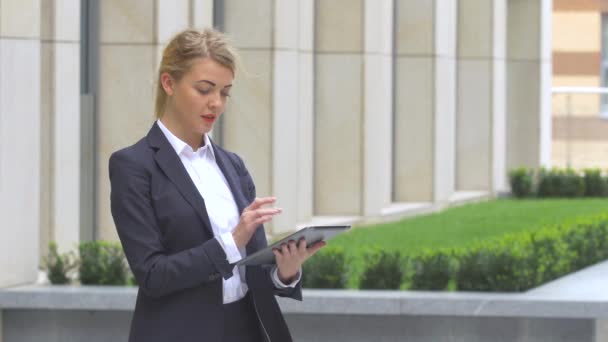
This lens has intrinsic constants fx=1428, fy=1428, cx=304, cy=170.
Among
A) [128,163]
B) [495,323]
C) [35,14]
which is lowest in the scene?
[495,323]

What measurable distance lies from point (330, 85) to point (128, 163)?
12.5 m

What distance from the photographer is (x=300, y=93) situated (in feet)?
51.8

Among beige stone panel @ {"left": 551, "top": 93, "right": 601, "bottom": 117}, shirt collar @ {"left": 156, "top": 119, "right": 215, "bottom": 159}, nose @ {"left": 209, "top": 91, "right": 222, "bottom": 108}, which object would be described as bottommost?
shirt collar @ {"left": 156, "top": 119, "right": 215, "bottom": 159}

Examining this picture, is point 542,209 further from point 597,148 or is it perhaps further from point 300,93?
point 597,148

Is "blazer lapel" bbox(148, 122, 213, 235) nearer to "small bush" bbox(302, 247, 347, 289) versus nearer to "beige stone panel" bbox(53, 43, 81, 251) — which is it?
"small bush" bbox(302, 247, 347, 289)

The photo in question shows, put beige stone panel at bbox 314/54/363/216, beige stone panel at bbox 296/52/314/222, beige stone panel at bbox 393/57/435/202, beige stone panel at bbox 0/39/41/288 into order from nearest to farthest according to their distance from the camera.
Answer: beige stone panel at bbox 0/39/41/288 → beige stone panel at bbox 296/52/314/222 → beige stone panel at bbox 314/54/363/216 → beige stone panel at bbox 393/57/435/202

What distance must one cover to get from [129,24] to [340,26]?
499cm

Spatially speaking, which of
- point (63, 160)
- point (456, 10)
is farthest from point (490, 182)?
point (63, 160)

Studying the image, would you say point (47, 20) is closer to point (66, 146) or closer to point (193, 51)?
point (66, 146)

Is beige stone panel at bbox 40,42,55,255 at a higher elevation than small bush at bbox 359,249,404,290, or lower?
higher

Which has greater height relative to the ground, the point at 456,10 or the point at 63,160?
the point at 456,10

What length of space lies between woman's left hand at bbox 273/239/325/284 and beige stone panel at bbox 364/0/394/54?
12.5m

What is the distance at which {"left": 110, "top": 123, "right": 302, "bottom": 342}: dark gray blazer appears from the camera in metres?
4.31

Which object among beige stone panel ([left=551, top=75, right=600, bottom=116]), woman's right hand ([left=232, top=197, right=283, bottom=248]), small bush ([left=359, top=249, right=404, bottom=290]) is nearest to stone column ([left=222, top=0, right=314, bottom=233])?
small bush ([left=359, top=249, right=404, bottom=290])
